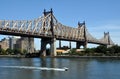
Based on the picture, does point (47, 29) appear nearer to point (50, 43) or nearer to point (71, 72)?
point (50, 43)

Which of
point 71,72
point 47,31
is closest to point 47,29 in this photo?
point 47,31

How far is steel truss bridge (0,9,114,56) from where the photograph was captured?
Answer: 9582 centimetres

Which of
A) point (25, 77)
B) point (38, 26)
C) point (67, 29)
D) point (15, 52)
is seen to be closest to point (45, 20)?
point (38, 26)

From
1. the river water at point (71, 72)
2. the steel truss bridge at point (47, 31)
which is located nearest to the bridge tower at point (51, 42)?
the steel truss bridge at point (47, 31)

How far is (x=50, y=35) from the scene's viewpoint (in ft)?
370

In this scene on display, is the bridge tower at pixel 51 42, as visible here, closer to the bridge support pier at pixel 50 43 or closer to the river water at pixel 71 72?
the bridge support pier at pixel 50 43

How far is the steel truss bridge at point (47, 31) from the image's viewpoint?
95.8 m

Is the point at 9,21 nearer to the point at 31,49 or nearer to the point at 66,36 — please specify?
the point at 66,36

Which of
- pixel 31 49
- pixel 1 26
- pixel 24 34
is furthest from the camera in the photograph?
pixel 31 49

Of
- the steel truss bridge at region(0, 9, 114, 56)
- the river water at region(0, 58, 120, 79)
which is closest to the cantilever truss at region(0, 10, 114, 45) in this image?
the steel truss bridge at region(0, 9, 114, 56)

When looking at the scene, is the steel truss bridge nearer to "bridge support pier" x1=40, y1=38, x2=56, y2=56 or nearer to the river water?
"bridge support pier" x1=40, y1=38, x2=56, y2=56

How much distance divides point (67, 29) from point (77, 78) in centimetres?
9638

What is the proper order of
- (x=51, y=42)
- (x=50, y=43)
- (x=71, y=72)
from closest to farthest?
(x=71, y=72) → (x=51, y=42) → (x=50, y=43)

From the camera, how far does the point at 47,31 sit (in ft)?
379
